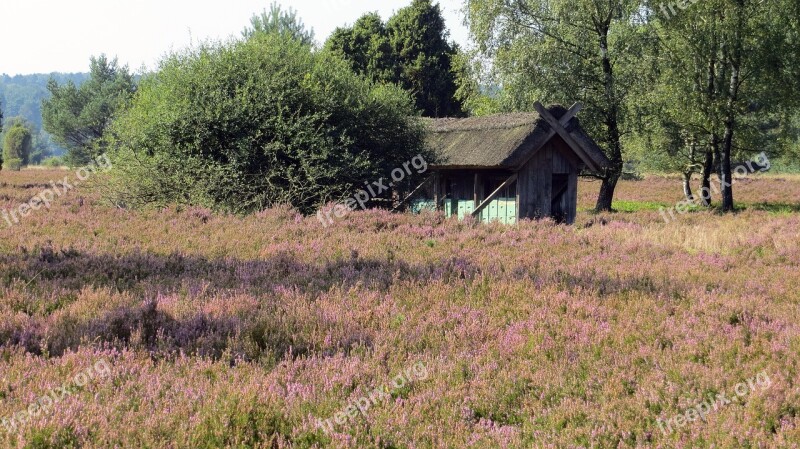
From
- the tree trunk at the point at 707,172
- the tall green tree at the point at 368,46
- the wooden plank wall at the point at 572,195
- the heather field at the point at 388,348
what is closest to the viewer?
the heather field at the point at 388,348

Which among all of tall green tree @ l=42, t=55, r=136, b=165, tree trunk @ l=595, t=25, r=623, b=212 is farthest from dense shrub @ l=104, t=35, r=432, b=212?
tall green tree @ l=42, t=55, r=136, b=165

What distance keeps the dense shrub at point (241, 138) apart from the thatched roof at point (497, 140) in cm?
380

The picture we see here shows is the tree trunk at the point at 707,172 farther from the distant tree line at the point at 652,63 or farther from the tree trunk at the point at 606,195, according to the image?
the tree trunk at the point at 606,195

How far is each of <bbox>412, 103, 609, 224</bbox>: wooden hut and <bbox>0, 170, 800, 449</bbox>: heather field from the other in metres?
8.91

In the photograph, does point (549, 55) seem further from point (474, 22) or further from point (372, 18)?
point (372, 18)

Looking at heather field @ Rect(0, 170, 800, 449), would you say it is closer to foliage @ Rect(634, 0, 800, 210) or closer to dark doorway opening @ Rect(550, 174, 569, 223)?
dark doorway opening @ Rect(550, 174, 569, 223)

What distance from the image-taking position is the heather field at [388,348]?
12.6ft

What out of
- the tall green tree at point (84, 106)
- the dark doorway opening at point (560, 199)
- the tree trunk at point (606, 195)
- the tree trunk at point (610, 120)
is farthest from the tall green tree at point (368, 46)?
the tall green tree at point (84, 106)

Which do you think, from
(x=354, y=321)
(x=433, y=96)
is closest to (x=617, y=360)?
(x=354, y=321)

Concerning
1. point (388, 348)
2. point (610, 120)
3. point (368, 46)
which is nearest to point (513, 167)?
point (610, 120)

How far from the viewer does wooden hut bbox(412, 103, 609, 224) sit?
18.7 metres

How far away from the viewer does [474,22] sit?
28312 mm

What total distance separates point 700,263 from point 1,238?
12.4m

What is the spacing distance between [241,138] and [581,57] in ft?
55.9
